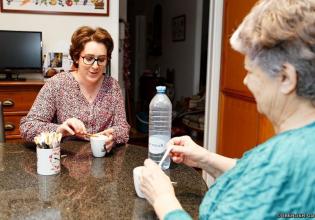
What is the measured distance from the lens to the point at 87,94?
1867 millimetres

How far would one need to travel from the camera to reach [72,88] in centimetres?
183

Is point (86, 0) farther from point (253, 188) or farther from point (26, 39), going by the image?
point (253, 188)

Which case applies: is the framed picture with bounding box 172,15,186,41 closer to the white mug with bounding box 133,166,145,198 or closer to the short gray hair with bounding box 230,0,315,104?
the white mug with bounding box 133,166,145,198

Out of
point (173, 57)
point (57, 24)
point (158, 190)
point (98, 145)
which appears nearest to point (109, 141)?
point (98, 145)

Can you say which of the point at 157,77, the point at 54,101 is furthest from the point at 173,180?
the point at 157,77

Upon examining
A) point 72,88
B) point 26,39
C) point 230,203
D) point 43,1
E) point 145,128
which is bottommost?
point 145,128

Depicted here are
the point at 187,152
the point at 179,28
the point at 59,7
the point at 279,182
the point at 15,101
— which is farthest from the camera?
the point at 179,28

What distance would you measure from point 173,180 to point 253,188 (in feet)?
1.76

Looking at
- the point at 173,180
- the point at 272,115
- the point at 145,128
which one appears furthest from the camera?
the point at 145,128

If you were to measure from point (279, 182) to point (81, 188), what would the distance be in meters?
0.65

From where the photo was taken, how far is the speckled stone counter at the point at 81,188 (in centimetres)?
95

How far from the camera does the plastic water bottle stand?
1288 millimetres

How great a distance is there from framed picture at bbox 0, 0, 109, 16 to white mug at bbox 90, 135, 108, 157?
196 centimetres

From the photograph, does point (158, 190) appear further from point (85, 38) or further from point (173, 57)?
point (173, 57)
